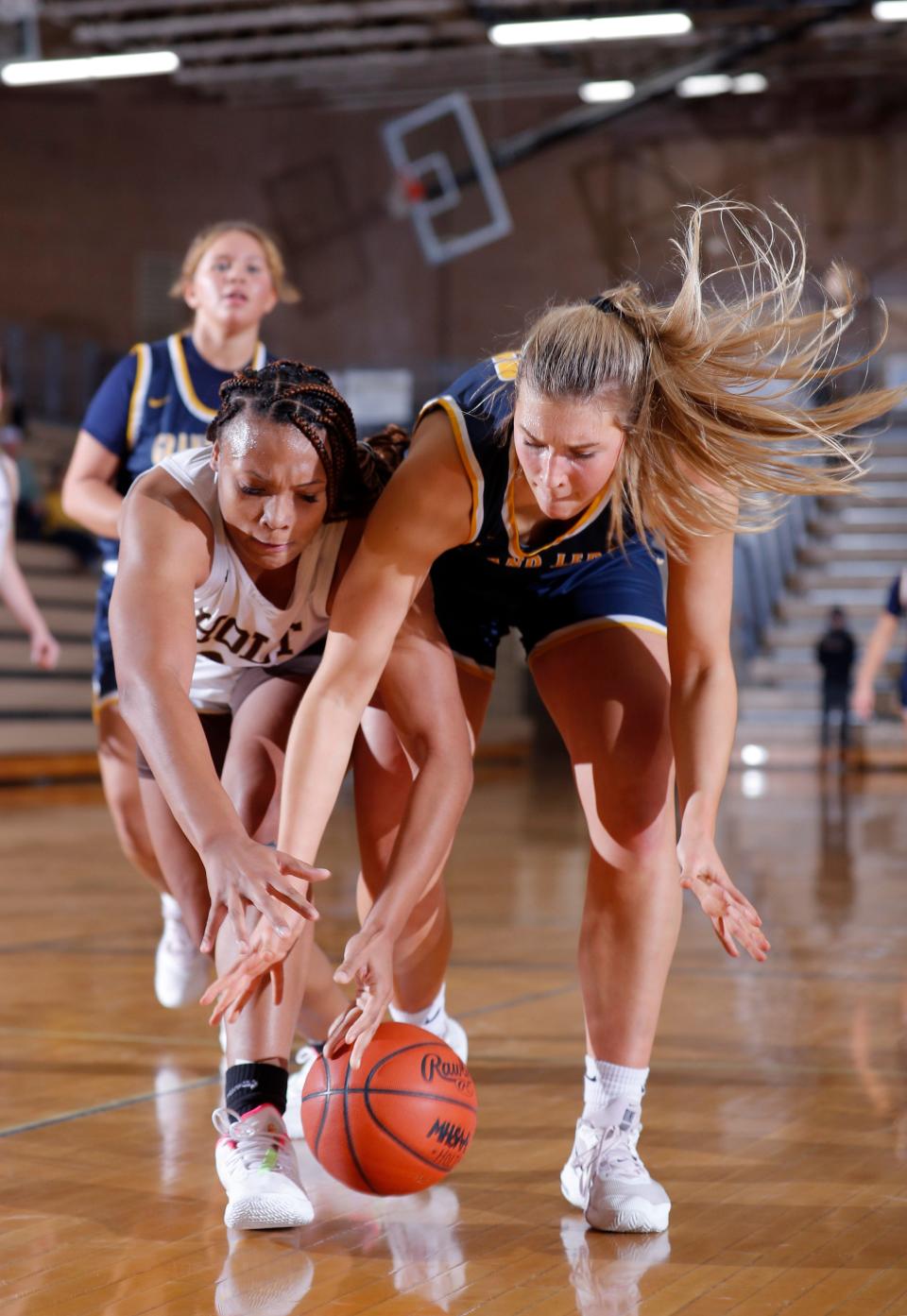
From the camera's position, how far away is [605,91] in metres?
17.8

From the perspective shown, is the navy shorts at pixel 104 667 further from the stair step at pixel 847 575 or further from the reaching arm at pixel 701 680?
the stair step at pixel 847 575

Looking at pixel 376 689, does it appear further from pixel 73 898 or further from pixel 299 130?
pixel 299 130

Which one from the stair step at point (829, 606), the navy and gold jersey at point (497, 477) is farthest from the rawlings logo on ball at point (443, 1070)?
the stair step at point (829, 606)

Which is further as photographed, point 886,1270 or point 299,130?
point 299,130

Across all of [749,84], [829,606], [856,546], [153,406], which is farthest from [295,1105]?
[749,84]

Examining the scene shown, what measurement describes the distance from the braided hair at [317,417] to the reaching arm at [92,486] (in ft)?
4.70

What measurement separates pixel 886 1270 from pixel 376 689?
1.19m

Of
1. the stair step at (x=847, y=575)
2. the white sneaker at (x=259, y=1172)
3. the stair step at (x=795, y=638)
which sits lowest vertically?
the stair step at (x=795, y=638)

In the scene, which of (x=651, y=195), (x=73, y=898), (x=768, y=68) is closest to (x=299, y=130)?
(x=651, y=195)

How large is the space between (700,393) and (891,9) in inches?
611

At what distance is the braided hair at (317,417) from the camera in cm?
236

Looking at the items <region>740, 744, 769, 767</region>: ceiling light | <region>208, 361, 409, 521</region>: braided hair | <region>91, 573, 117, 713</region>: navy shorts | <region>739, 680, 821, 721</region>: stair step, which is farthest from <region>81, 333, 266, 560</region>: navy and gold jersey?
<region>739, 680, 821, 721</region>: stair step

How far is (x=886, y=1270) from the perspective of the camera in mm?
2104

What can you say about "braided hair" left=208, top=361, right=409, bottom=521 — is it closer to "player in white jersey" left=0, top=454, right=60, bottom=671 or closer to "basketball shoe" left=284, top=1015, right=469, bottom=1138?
"basketball shoe" left=284, top=1015, right=469, bottom=1138
